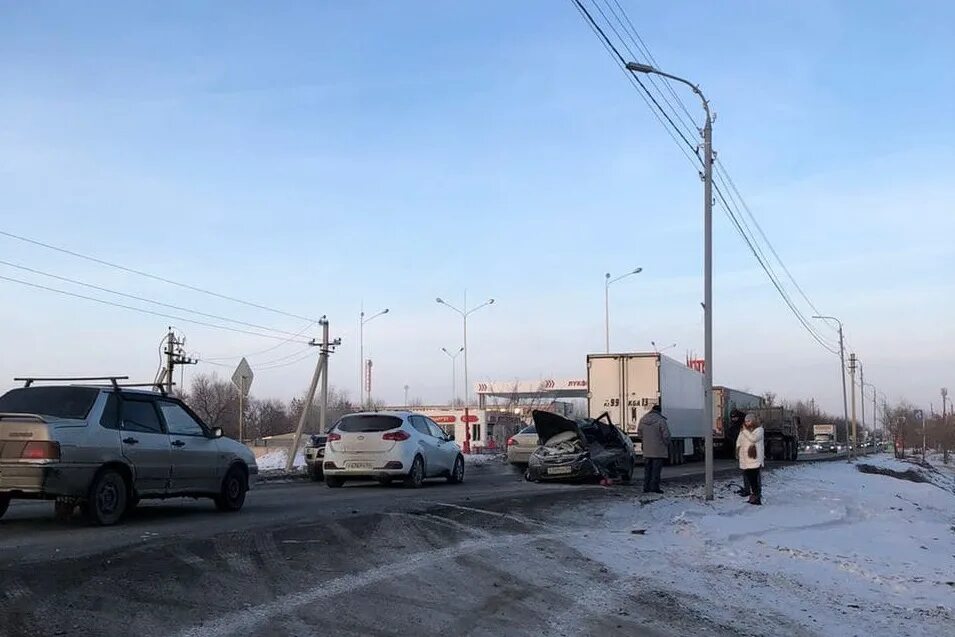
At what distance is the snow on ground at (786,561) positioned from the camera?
805 cm

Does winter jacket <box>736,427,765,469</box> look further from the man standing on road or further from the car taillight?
the car taillight

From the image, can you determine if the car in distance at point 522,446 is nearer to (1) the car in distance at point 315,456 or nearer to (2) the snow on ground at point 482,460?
(2) the snow on ground at point 482,460

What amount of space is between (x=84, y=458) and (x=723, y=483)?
15.7m

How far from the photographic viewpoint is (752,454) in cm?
1647

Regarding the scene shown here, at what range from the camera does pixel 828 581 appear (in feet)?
31.8

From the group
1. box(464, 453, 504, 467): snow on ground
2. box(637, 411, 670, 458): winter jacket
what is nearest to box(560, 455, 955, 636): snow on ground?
Result: box(637, 411, 670, 458): winter jacket

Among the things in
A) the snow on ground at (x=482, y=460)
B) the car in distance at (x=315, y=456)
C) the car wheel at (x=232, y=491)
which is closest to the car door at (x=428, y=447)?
the car in distance at (x=315, y=456)

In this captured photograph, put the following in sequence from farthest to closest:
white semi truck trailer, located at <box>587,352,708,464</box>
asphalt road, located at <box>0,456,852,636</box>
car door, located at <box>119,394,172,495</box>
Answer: white semi truck trailer, located at <box>587,352,708,464</box>
car door, located at <box>119,394,172,495</box>
asphalt road, located at <box>0,456,852,636</box>

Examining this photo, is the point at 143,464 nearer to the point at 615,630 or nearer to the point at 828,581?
the point at 615,630

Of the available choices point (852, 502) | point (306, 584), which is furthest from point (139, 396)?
point (852, 502)

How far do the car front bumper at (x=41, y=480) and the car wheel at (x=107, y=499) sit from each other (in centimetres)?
25

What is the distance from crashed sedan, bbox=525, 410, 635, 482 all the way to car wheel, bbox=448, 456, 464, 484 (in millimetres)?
1612

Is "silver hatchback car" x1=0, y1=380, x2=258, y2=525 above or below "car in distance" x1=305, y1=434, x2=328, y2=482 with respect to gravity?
above

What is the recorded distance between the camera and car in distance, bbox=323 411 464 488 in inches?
693
